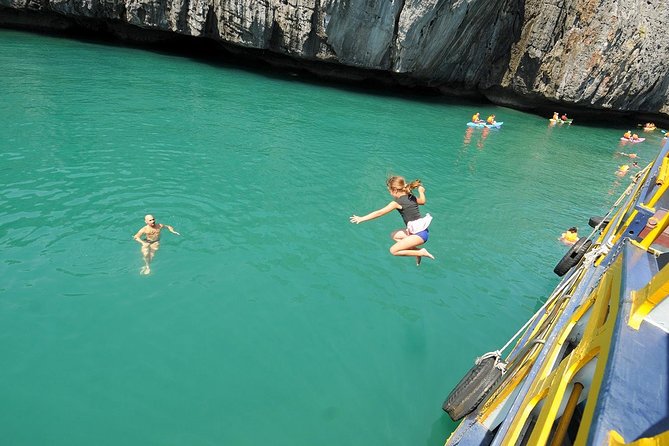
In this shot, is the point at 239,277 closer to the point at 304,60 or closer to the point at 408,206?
the point at 408,206

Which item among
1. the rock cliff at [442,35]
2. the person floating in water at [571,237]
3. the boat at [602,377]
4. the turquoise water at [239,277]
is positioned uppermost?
the rock cliff at [442,35]

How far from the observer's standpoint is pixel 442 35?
27.8 meters

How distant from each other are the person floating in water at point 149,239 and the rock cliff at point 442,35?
2162 cm

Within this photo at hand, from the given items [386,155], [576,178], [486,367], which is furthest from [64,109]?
[576,178]

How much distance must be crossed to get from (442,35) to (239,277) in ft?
82.6

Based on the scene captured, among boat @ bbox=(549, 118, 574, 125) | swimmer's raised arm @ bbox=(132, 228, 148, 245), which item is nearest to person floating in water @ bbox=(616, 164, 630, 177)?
boat @ bbox=(549, 118, 574, 125)

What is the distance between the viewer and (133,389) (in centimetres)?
568

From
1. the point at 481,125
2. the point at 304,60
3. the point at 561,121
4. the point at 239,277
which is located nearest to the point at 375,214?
the point at 239,277

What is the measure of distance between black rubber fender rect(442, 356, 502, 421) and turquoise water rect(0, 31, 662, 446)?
0.72 m

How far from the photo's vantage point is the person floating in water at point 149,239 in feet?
26.3

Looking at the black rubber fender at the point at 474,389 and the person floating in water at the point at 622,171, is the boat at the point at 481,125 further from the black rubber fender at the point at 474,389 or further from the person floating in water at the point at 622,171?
the black rubber fender at the point at 474,389

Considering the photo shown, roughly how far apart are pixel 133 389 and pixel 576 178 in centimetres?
1793

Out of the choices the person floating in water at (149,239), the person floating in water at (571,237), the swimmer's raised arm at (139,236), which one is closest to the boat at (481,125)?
the person floating in water at (571,237)

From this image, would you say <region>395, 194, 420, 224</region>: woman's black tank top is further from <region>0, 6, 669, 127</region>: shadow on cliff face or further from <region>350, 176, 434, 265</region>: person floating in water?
<region>0, 6, 669, 127</region>: shadow on cliff face
